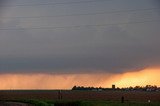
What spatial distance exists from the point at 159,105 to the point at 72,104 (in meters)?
11.2

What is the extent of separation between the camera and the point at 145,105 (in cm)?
8106

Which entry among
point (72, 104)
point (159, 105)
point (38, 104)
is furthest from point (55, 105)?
point (159, 105)

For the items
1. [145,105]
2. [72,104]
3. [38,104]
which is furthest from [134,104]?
[38,104]

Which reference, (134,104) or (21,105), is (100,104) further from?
(21,105)

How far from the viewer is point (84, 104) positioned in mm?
75812

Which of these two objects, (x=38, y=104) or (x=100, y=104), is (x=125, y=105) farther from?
(x=38, y=104)

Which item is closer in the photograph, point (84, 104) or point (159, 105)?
point (84, 104)

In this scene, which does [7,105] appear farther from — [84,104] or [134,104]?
[134,104]

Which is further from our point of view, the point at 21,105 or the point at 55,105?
the point at 55,105

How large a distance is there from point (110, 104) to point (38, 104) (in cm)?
1067

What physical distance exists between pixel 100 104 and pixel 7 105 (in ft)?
40.6

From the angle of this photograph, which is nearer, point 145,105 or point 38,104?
point 38,104

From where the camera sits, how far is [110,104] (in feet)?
261

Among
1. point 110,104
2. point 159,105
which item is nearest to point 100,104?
point 110,104
